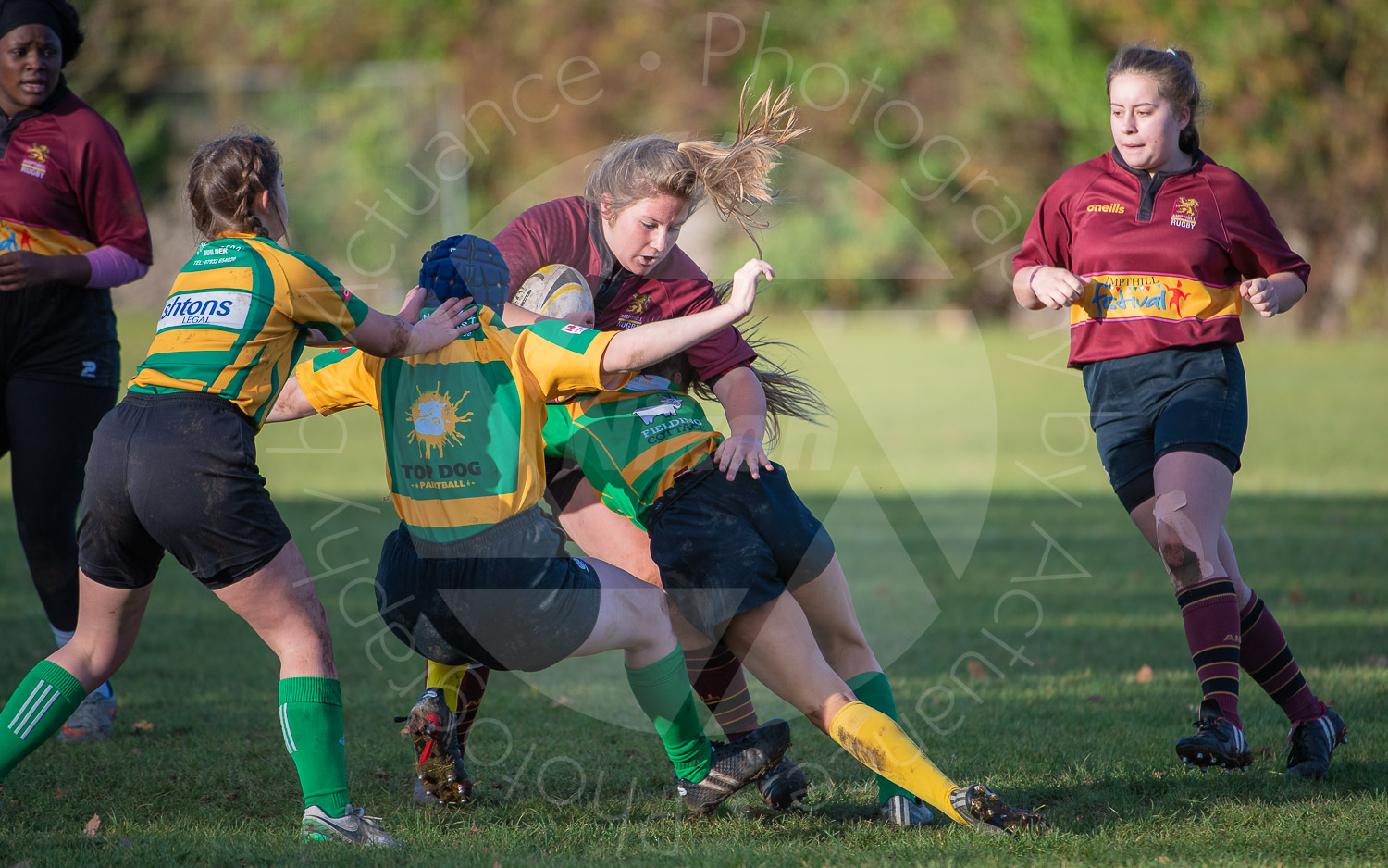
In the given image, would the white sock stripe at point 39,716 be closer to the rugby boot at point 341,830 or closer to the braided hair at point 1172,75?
the rugby boot at point 341,830

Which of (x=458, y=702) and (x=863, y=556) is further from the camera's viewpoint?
(x=863, y=556)

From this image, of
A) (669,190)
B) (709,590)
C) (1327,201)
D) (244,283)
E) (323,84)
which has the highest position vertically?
(323,84)

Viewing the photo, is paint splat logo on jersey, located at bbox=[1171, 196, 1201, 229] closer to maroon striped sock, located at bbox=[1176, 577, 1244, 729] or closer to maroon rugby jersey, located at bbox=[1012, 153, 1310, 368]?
maroon rugby jersey, located at bbox=[1012, 153, 1310, 368]

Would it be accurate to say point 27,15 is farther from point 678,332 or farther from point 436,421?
point 678,332

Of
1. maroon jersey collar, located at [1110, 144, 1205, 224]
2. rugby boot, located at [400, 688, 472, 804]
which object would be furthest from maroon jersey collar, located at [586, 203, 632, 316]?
maroon jersey collar, located at [1110, 144, 1205, 224]

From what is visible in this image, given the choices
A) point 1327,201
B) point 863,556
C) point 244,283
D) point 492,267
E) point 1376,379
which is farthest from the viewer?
point 1327,201

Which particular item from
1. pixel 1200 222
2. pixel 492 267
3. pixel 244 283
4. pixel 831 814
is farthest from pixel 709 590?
pixel 1200 222

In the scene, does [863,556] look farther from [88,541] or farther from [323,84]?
[323,84]

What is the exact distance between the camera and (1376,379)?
1598cm

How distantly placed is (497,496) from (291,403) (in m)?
0.71

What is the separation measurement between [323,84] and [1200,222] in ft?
85.8

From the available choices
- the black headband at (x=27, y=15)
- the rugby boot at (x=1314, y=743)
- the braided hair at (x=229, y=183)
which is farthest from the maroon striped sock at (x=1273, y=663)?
the black headband at (x=27, y=15)

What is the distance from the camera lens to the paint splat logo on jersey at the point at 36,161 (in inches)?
159

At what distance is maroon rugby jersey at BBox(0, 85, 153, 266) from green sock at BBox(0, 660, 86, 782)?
1.67 metres
